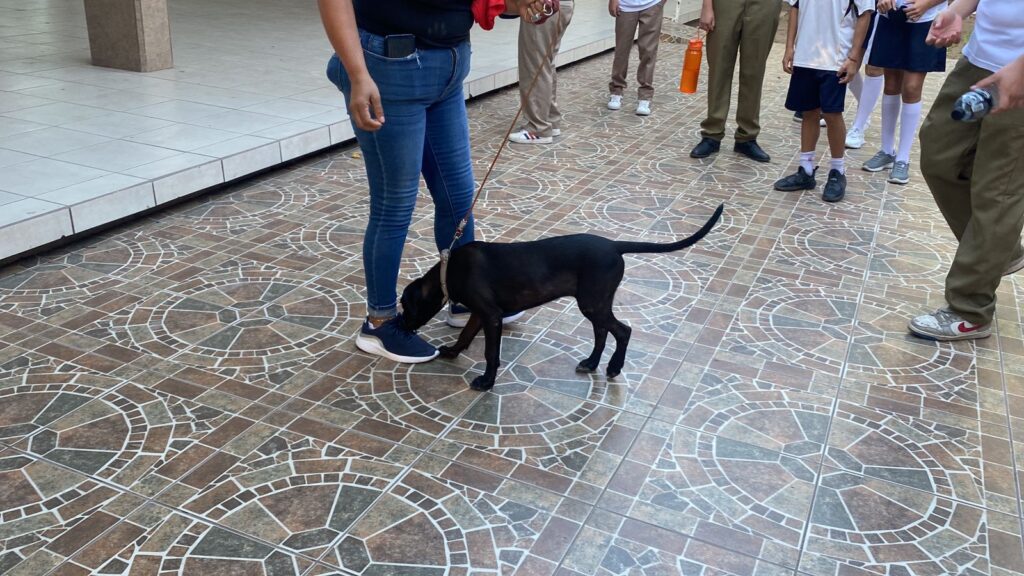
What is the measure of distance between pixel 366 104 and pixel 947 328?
280 cm

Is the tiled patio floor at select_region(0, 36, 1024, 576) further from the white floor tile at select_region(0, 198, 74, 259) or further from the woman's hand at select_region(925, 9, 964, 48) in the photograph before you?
the woman's hand at select_region(925, 9, 964, 48)

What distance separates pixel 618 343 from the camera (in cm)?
336

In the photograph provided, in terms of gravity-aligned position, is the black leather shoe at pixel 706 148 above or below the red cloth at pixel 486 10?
below

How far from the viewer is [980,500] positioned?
2797mm

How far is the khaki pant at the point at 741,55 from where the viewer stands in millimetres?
6289

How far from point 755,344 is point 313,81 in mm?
5060

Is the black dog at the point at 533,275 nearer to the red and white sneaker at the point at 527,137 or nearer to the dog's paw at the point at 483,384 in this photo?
the dog's paw at the point at 483,384

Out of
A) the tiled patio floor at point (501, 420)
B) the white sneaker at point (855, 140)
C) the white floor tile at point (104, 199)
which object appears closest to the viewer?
the tiled patio floor at point (501, 420)

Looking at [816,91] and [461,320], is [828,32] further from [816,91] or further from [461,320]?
[461,320]

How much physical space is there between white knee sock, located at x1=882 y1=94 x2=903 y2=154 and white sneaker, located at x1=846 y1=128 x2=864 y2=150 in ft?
1.59

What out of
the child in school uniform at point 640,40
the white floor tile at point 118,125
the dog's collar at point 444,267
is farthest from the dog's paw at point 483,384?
the child in school uniform at point 640,40

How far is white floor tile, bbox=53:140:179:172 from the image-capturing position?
16.5 feet

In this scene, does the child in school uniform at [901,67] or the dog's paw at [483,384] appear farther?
the child in school uniform at [901,67]

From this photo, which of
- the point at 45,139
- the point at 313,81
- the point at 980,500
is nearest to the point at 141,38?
the point at 313,81
